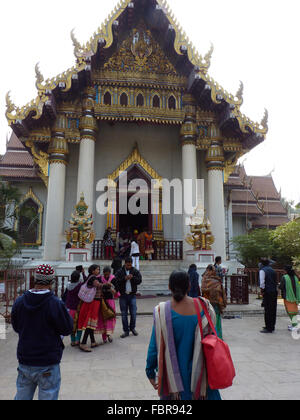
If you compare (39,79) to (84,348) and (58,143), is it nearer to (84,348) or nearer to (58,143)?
(58,143)

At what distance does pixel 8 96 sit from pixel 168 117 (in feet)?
19.8

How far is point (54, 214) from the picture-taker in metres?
11.7

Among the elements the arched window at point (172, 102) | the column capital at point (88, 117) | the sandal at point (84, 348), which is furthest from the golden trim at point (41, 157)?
the sandal at point (84, 348)

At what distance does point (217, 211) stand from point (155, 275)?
3752mm

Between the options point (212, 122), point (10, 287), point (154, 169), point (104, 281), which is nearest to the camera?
point (104, 281)

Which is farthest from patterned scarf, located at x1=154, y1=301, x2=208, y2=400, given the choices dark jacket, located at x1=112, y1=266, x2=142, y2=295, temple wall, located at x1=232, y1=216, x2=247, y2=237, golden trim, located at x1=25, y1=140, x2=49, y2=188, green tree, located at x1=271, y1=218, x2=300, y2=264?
temple wall, located at x1=232, y1=216, x2=247, y2=237

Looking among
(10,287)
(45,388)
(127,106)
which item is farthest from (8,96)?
(45,388)

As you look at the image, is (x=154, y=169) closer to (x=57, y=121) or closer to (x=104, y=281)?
(x=57, y=121)

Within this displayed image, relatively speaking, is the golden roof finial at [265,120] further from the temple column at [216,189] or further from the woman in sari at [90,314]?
the woman in sari at [90,314]

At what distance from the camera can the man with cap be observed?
223 centimetres

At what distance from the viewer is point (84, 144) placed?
1195 centimetres

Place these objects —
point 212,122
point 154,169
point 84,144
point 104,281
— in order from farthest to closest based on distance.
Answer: point 154,169 → point 212,122 → point 84,144 → point 104,281

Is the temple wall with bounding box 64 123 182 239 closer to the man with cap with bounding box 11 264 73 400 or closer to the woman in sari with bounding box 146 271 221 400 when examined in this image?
the man with cap with bounding box 11 264 73 400

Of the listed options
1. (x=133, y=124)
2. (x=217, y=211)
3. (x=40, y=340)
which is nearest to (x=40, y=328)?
(x=40, y=340)
